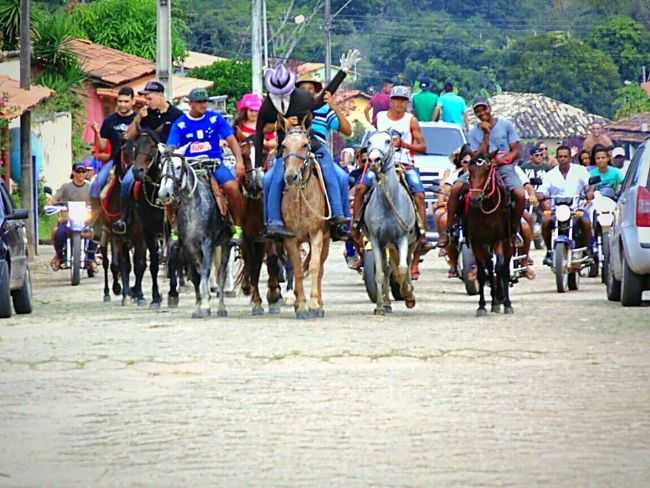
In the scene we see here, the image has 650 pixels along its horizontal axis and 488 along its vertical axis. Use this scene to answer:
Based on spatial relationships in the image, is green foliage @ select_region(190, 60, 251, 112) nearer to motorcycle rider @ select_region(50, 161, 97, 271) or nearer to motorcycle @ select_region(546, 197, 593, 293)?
motorcycle rider @ select_region(50, 161, 97, 271)

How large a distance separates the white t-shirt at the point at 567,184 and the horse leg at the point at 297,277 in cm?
799

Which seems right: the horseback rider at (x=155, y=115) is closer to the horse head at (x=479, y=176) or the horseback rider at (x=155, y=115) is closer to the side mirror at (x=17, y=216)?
the side mirror at (x=17, y=216)

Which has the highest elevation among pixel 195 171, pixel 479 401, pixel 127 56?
pixel 127 56

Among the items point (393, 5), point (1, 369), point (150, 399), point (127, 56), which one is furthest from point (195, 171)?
point (393, 5)

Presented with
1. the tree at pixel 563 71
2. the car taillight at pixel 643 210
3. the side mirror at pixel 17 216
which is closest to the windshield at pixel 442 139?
the car taillight at pixel 643 210

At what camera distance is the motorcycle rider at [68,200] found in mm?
29203

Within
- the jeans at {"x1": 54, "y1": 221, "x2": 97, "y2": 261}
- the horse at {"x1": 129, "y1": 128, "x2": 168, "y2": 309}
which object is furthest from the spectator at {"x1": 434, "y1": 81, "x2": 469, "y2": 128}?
the horse at {"x1": 129, "y1": 128, "x2": 168, "y2": 309}

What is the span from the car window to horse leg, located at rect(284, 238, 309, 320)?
422 cm

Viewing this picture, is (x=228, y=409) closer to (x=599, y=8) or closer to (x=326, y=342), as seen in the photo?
(x=326, y=342)

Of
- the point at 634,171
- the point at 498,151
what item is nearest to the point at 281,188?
the point at 498,151

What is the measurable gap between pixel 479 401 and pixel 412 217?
744cm

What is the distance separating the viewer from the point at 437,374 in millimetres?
14383

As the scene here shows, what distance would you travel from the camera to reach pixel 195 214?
20078 millimetres

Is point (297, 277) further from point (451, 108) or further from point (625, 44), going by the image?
point (625, 44)
